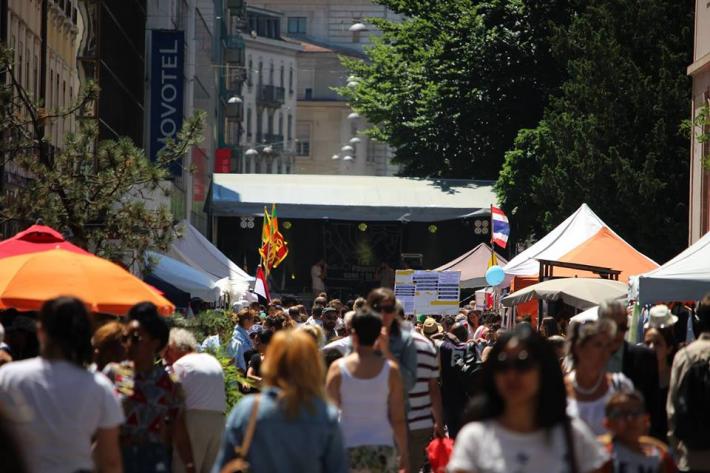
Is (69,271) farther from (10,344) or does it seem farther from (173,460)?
(173,460)

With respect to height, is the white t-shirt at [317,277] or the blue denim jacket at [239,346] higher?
the white t-shirt at [317,277]

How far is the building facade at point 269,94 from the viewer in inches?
4665

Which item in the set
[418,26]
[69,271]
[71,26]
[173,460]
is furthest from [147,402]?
[418,26]

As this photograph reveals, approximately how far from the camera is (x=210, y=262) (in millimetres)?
34781

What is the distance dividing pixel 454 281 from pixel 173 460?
18151 millimetres

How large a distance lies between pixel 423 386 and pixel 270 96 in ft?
359

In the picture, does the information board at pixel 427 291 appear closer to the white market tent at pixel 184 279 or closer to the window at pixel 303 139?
the white market tent at pixel 184 279

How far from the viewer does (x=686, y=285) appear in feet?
56.3

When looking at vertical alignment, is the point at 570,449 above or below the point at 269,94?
below

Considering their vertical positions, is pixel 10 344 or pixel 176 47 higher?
pixel 176 47

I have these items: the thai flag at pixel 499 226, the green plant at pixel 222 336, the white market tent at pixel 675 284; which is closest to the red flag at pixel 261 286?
the thai flag at pixel 499 226

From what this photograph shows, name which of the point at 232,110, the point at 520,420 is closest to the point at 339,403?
the point at 520,420

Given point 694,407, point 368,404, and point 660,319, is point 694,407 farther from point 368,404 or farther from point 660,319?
point 660,319

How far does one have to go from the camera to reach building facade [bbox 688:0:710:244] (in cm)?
3086
